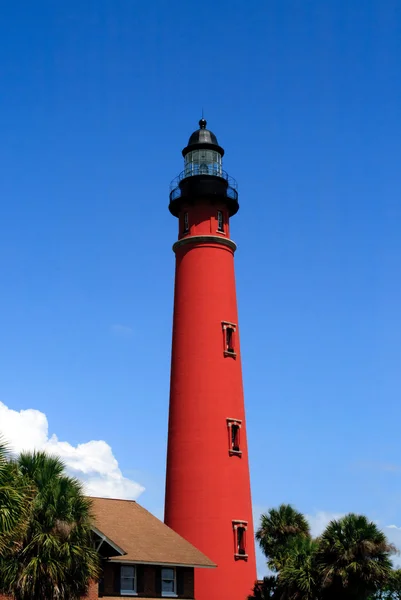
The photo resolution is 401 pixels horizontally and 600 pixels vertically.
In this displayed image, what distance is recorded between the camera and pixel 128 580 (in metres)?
33.0

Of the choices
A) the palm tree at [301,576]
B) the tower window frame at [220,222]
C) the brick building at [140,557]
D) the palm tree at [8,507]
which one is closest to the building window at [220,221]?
the tower window frame at [220,222]

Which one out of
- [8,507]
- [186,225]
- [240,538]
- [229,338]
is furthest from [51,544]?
[186,225]

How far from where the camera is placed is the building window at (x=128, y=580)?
32.7 metres

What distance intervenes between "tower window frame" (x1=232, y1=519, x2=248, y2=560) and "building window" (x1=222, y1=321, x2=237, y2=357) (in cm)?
868

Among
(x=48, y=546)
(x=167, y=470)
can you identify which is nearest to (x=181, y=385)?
→ (x=167, y=470)

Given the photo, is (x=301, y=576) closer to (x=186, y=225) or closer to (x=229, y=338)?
(x=229, y=338)

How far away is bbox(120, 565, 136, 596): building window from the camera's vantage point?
3272 cm

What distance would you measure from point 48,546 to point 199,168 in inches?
1036

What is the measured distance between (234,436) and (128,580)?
10.7 meters

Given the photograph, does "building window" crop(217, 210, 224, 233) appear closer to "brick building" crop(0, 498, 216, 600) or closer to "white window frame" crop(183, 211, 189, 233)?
"white window frame" crop(183, 211, 189, 233)

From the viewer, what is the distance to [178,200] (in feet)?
150

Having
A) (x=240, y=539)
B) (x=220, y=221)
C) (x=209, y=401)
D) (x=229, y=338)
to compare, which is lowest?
(x=240, y=539)

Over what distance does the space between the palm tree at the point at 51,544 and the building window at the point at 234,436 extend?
13464 mm

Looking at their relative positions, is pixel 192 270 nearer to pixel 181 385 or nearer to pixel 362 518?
pixel 181 385
